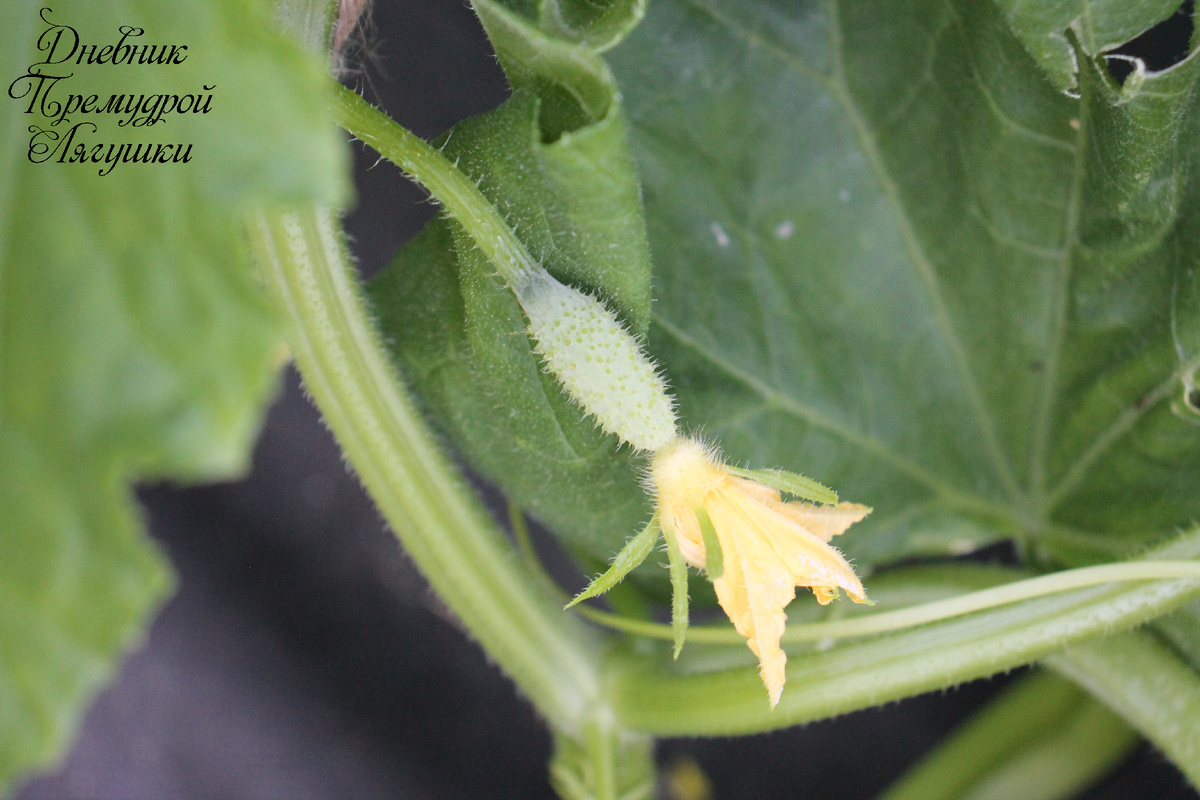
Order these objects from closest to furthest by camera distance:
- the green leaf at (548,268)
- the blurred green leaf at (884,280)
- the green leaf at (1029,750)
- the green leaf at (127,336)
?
1. the green leaf at (127,336)
2. the green leaf at (548,268)
3. the blurred green leaf at (884,280)
4. the green leaf at (1029,750)

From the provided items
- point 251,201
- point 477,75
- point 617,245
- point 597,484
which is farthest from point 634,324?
point 477,75

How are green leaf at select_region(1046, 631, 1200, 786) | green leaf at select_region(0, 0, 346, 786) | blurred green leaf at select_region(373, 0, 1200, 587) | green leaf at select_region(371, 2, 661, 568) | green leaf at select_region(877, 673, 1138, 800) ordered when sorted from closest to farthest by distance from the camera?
green leaf at select_region(0, 0, 346, 786), green leaf at select_region(371, 2, 661, 568), blurred green leaf at select_region(373, 0, 1200, 587), green leaf at select_region(1046, 631, 1200, 786), green leaf at select_region(877, 673, 1138, 800)

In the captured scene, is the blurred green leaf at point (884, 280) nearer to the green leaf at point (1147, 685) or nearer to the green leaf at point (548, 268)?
the green leaf at point (548, 268)

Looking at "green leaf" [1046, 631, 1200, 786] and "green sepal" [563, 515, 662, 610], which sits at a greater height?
"green sepal" [563, 515, 662, 610]

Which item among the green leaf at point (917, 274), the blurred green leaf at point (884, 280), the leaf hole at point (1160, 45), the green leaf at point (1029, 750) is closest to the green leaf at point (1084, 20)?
the blurred green leaf at point (884, 280)

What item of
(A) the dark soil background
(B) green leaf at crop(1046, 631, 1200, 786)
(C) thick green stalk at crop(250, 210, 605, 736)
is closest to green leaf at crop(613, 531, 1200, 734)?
(B) green leaf at crop(1046, 631, 1200, 786)

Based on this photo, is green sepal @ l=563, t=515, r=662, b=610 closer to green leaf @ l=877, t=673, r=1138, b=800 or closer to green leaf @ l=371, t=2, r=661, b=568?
green leaf @ l=371, t=2, r=661, b=568
